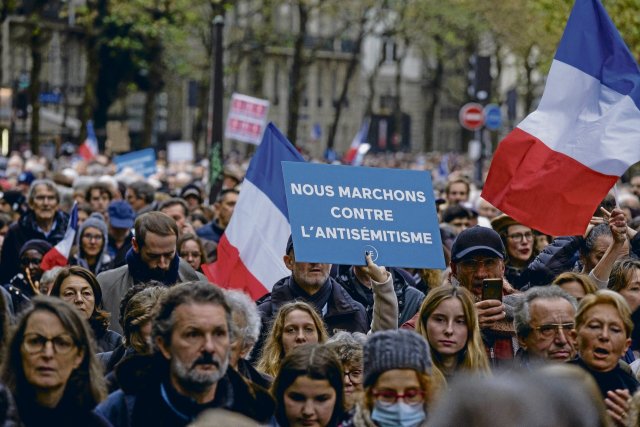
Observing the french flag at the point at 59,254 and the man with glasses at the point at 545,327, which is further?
the french flag at the point at 59,254

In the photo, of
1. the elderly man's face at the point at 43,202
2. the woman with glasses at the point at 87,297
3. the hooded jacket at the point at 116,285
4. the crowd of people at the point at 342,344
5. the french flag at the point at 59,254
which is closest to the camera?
the crowd of people at the point at 342,344

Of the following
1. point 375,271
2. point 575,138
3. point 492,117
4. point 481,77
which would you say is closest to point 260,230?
point 575,138

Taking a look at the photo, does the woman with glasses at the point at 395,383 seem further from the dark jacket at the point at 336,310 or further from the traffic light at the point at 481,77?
the traffic light at the point at 481,77

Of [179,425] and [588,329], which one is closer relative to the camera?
[179,425]

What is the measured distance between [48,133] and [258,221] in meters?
44.2

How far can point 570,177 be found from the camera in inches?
359

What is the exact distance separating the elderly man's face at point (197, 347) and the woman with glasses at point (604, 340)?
5.72 ft

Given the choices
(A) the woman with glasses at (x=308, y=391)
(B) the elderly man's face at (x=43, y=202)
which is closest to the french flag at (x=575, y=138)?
(A) the woman with glasses at (x=308, y=391)

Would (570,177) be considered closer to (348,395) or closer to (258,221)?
(258,221)

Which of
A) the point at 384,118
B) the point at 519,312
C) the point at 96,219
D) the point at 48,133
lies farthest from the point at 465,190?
the point at 384,118

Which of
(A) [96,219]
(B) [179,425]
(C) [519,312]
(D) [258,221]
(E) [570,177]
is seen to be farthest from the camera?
(A) [96,219]

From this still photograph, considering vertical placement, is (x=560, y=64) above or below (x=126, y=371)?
above

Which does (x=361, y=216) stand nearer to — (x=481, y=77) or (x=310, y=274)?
(x=310, y=274)

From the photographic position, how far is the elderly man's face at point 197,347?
5379 millimetres
